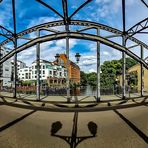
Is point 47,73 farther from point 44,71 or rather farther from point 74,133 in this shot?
point 74,133

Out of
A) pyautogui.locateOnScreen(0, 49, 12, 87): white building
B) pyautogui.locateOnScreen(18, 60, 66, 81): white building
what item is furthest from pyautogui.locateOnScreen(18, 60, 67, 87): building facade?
pyautogui.locateOnScreen(0, 49, 12, 87): white building

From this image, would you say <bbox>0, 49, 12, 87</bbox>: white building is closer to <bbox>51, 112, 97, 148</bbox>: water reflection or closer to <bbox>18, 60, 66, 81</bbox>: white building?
<bbox>18, 60, 66, 81</bbox>: white building

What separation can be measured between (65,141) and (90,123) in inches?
103

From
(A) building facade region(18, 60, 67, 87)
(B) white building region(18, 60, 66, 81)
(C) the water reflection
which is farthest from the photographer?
(B) white building region(18, 60, 66, 81)

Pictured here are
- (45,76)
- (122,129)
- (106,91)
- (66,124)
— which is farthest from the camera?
(45,76)

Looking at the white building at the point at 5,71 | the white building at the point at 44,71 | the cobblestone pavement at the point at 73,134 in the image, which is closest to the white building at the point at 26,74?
the white building at the point at 44,71

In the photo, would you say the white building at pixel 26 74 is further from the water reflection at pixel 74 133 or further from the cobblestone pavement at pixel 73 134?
the water reflection at pixel 74 133

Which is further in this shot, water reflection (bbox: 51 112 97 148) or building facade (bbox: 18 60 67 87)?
building facade (bbox: 18 60 67 87)

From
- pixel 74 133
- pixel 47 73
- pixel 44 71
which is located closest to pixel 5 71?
pixel 44 71

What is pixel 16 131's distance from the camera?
716 cm

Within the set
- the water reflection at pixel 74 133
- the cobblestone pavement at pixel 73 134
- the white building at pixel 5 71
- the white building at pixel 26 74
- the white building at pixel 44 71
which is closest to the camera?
the cobblestone pavement at pixel 73 134

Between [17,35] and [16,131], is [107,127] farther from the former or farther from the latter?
[17,35]

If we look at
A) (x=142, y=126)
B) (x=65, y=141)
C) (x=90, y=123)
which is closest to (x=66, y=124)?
(x=90, y=123)

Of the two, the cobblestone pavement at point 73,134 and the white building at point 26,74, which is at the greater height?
the white building at point 26,74
